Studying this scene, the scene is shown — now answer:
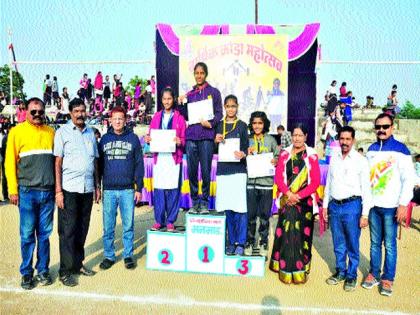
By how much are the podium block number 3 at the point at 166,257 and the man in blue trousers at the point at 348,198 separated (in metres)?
1.92

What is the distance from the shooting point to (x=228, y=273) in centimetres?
457

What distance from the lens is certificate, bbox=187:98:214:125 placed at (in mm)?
4703

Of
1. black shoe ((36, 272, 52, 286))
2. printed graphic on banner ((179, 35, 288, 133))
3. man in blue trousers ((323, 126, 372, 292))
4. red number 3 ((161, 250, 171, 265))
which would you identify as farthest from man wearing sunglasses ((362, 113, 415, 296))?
printed graphic on banner ((179, 35, 288, 133))

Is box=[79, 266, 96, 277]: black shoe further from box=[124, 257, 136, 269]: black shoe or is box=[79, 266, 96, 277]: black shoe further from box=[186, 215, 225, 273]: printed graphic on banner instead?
box=[186, 215, 225, 273]: printed graphic on banner

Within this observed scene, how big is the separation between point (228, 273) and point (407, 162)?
2.31 metres

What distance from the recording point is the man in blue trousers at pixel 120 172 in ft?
14.8

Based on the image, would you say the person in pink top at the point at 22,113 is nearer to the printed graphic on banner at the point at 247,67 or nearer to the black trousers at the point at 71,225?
the printed graphic on banner at the point at 247,67

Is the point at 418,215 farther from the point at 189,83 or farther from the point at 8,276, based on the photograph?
the point at 8,276

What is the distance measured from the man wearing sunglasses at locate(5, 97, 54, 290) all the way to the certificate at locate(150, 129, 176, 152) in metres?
1.19

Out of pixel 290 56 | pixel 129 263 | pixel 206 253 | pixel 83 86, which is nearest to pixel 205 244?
pixel 206 253

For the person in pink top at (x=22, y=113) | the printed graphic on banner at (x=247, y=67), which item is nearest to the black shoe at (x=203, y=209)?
the printed graphic on banner at (x=247, y=67)

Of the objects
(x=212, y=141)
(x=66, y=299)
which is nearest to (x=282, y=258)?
(x=212, y=141)

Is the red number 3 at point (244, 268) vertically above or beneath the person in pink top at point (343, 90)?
beneath

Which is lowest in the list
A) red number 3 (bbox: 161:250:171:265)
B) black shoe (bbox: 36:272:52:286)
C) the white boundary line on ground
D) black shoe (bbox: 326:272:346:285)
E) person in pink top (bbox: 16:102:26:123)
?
the white boundary line on ground
